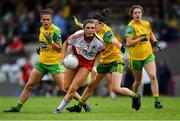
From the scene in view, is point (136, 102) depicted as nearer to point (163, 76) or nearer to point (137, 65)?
point (137, 65)

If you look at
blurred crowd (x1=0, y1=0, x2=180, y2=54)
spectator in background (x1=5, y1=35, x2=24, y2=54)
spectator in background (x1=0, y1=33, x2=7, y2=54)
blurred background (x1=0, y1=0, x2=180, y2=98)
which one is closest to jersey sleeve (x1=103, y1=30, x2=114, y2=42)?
blurred background (x1=0, y1=0, x2=180, y2=98)

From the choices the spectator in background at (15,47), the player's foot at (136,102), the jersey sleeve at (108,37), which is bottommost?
the player's foot at (136,102)

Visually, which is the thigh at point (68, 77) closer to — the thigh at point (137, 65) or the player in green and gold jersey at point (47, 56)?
the player in green and gold jersey at point (47, 56)

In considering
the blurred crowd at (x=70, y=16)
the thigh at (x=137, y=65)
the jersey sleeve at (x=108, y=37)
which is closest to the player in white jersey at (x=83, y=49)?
the jersey sleeve at (x=108, y=37)

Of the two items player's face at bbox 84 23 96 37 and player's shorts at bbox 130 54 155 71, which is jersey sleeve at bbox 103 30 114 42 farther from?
player's shorts at bbox 130 54 155 71

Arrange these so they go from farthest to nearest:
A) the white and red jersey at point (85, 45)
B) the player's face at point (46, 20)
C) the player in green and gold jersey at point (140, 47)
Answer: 1. the player in green and gold jersey at point (140, 47)
2. the player's face at point (46, 20)
3. the white and red jersey at point (85, 45)

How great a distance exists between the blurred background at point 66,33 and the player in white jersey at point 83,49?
39.0 ft

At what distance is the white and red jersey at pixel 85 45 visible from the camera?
18.6 metres

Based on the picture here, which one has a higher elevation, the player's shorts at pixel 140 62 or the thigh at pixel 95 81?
the player's shorts at pixel 140 62

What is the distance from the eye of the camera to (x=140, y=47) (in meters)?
21.2

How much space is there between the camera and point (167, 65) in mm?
33906

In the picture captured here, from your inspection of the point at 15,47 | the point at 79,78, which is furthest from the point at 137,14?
the point at 15,47

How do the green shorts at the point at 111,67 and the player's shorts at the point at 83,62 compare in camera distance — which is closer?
the player's shorts at the point at 83,62

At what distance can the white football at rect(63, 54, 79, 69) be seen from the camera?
18484 millimetres
